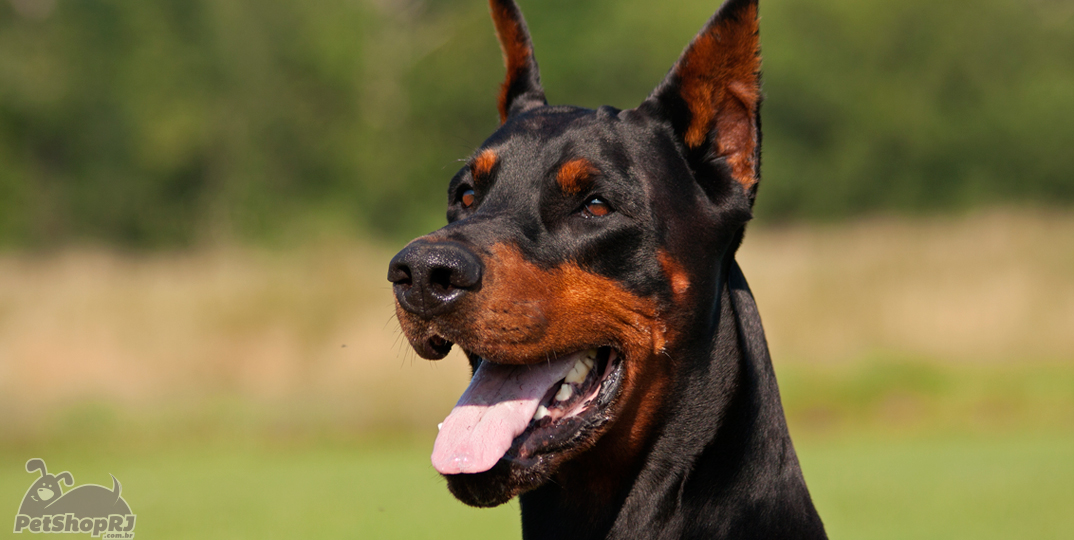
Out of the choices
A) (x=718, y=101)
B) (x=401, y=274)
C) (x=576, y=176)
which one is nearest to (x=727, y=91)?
(x=718, y=101)

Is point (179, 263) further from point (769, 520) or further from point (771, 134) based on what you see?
point (771, 134)

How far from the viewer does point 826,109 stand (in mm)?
24750

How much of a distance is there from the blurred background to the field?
4 cm

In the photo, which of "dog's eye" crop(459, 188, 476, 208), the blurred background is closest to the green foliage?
the blurred background

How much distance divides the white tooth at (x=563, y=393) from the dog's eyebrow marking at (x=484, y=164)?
2.21 ft

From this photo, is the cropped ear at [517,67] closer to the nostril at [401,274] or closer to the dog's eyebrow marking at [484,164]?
the dog's eyebrow marking at [484,164]

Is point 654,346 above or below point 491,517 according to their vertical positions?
below

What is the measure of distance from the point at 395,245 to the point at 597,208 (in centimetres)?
1249

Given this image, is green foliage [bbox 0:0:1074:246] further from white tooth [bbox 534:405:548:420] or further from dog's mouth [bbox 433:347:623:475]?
white tooth [bbox 534:405:548:420]

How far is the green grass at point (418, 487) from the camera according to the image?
5922 millimetres

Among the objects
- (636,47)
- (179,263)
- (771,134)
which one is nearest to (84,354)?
(179,263)

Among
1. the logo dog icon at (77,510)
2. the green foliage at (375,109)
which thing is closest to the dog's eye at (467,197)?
the logo dog icon at (77,510)

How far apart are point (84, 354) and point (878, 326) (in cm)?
831

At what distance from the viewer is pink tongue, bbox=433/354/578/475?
8.15ft
